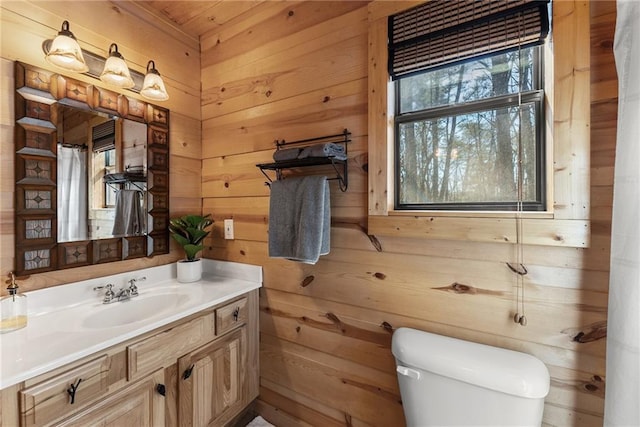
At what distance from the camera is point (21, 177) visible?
114cm

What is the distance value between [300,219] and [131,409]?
0.96 m

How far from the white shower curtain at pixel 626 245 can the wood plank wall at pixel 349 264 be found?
128 millimetres

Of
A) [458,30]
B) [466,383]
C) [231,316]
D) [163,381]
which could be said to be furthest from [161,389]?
[458,30]

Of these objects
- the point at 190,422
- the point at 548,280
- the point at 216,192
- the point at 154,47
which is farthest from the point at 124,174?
the point at 548,280

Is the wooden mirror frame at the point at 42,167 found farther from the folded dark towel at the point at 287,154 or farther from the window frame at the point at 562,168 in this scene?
the window frame at the point at 562,168

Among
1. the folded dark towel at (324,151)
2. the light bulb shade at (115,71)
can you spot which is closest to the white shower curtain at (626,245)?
the folded dark towel at (324,151)

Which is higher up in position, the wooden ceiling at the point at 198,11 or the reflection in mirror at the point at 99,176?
the wooden ceiling at the point at 198,11

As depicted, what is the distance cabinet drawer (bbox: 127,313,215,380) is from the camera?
3.37 feet

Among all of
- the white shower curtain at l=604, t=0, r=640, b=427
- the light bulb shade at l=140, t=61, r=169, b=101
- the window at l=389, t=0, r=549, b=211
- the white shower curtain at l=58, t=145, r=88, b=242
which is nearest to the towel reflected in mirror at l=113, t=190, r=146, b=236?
the white shower curtain at l=58, t=145, r=88, b=242

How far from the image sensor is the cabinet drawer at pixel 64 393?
0.78m

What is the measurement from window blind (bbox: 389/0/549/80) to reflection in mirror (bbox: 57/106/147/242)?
55.2 inches

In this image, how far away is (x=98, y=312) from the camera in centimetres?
123

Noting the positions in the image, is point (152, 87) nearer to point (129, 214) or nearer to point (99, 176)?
point (99, 176)

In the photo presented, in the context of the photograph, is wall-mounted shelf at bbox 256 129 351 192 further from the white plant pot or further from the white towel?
the white plant pot
